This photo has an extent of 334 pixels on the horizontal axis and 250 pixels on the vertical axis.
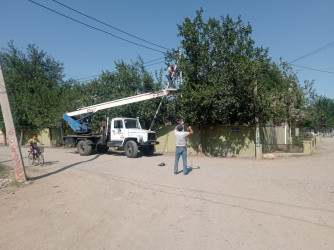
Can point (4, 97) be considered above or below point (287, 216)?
above

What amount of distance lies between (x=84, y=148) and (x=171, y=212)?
12.6 meters

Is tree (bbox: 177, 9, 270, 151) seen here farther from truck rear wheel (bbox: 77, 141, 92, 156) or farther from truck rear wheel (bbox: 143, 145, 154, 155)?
truck rear wheel (bbox: 77, 141, 92, 156)

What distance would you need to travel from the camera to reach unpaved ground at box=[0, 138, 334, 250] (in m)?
4.29

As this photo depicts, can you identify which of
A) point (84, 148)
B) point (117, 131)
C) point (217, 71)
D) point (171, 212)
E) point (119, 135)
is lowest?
point (171, 212)

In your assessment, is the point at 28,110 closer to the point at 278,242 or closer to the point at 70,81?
the point at 70,81

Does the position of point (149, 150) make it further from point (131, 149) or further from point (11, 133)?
point (11, 133)

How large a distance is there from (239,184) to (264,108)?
6.85m

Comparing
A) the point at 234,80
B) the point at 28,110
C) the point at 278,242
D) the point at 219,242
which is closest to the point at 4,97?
the point at 219,242

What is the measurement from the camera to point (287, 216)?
531 centimetres

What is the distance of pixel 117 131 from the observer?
16.3m

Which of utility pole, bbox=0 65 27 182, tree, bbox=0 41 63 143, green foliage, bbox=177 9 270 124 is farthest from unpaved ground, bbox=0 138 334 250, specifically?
tree, bbox=0 41 63 143

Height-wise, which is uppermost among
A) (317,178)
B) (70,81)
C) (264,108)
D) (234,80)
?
(70,81)

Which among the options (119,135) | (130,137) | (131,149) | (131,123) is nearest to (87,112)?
(119,135)

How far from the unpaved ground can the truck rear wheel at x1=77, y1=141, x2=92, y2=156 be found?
7.11 meters
